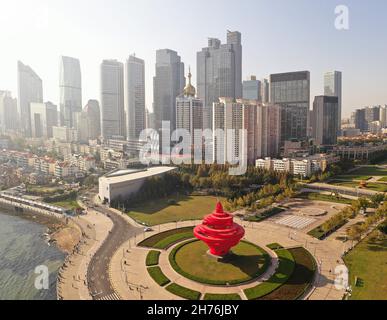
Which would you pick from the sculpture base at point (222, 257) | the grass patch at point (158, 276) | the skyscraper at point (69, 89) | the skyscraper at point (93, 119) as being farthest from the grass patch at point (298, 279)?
the skyscraper at point (69, 89)

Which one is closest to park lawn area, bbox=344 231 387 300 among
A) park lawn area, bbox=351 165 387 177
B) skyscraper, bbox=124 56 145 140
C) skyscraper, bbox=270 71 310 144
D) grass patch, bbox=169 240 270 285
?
grass patch, bbox=169 240 270 285

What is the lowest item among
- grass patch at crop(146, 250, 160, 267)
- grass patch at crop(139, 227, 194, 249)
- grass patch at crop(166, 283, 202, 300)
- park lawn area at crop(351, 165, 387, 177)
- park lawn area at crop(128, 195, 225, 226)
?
grass patch at crop(166, 283, 202, 300)

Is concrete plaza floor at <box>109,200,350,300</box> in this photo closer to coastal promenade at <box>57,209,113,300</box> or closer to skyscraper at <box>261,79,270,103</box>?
coastal promenade at <box>57,209,113,300</box>

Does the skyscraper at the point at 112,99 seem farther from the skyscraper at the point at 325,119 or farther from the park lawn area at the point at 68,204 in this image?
the park lawn area at the point at 68,204

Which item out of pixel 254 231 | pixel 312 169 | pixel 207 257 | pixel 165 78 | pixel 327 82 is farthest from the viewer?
pixel 327 82
